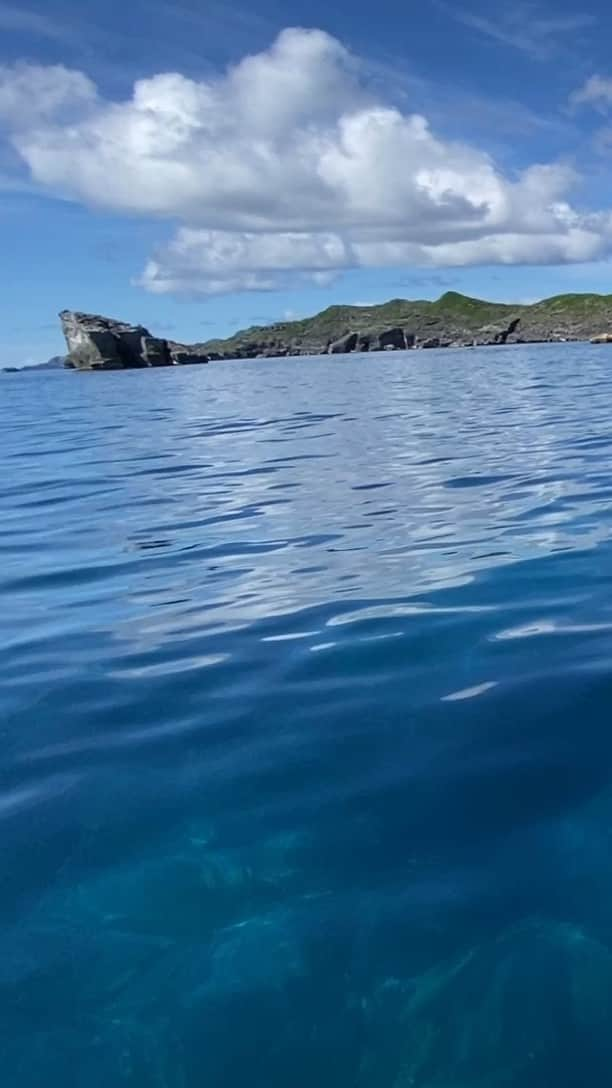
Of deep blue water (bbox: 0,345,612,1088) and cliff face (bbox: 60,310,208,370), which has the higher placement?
cliff face (bbox: 60,310,208,370)

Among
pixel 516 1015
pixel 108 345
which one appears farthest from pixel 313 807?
pixel 108 345

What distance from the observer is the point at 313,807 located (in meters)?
5.57

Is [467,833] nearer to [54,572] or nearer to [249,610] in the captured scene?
[249,610]

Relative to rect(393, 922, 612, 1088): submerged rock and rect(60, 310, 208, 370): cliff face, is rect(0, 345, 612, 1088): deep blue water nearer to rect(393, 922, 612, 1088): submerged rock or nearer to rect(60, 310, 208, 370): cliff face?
rect(393, 922, 612, 1088): submerged rock

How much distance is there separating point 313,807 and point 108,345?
138m

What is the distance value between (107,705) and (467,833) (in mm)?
3318

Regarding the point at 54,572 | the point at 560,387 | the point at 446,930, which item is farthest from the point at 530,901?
the point at 560,387

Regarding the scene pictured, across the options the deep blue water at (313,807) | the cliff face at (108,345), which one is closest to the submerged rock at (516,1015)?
the deep blue water at (313,807)

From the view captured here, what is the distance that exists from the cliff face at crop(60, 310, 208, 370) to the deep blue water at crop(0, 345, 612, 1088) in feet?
427

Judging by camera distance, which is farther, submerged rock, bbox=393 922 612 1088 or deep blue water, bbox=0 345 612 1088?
deep blue water, bbox=0 345 612 1088

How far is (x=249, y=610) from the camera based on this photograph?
9703 mm

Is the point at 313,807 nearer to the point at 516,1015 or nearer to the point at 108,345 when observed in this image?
the point at 516,1015

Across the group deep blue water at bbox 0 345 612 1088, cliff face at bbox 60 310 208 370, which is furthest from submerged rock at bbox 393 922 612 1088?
cliff face at bbox 60 310 208 370

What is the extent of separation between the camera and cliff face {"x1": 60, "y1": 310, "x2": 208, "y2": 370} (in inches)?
5428
